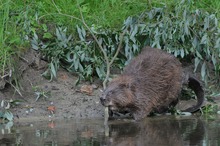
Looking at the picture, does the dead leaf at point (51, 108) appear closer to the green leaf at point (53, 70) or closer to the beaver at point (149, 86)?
the green leaf at point (53, 70)

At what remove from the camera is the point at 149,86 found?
928 cm

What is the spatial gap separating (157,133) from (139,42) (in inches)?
98.6

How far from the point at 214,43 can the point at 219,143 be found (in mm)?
2962

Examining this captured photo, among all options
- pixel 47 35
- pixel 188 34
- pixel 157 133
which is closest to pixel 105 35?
pixel 47 35

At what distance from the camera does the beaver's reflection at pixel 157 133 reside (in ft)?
24.3

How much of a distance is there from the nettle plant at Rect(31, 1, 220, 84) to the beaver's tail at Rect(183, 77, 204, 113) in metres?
0.37

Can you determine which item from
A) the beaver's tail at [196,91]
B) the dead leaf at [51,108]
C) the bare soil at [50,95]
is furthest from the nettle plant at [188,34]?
the dead leaf at [51,108]

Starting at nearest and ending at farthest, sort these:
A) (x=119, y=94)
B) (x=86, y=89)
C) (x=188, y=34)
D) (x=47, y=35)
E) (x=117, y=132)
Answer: (x=117, y=132) → (x=119, y=94) → (x=86, y=89) → (x=188, y=34) → (x=47, y=35)

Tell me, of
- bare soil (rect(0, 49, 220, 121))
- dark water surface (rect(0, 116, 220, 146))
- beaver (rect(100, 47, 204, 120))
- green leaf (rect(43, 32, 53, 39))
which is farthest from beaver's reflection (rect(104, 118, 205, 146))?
green leaf (rect(43, 32, 53, 39))

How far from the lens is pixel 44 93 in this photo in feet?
31.2

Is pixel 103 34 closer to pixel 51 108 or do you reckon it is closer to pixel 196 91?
pixel 51 108

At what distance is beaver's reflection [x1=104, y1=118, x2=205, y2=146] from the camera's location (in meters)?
7.41

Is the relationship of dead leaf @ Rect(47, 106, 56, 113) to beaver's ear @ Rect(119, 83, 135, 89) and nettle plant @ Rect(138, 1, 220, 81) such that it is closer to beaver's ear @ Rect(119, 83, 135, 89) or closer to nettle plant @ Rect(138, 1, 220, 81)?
beaver's ear @ Rect(119, 83, 135, 89)

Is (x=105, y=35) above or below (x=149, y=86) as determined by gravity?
above
